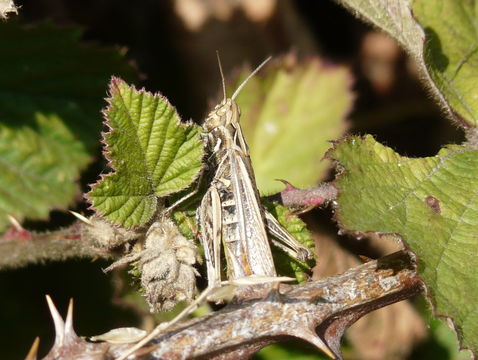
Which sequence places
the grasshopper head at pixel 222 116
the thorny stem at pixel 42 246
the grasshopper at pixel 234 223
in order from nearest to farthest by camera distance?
1. the grasshopper at pixel 234 223
2. the thorny stem at pixel 42 246
3. the grasshopper head at pixel 222 116

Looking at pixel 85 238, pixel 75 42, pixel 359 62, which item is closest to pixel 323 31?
pixel 359 62

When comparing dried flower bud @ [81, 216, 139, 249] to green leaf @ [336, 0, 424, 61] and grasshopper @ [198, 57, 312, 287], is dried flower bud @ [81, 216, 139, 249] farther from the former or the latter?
green leaf @ [336, 0, 424, 61]

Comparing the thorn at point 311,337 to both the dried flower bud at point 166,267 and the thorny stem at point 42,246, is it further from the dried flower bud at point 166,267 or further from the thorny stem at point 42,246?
the thorny stem at point 42,246

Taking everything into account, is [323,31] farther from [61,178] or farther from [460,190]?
[460,190]

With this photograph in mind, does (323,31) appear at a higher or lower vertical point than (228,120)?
higher

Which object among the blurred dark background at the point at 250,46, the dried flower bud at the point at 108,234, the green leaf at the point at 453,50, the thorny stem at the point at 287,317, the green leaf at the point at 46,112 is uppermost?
the blurred dark background at the point at 250,46

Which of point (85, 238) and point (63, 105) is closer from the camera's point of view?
point (85, 238)

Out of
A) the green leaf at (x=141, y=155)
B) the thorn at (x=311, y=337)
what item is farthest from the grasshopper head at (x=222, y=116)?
the thorn at (x=311, y=337)

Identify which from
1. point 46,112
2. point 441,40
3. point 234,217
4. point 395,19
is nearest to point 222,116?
point 234,217
